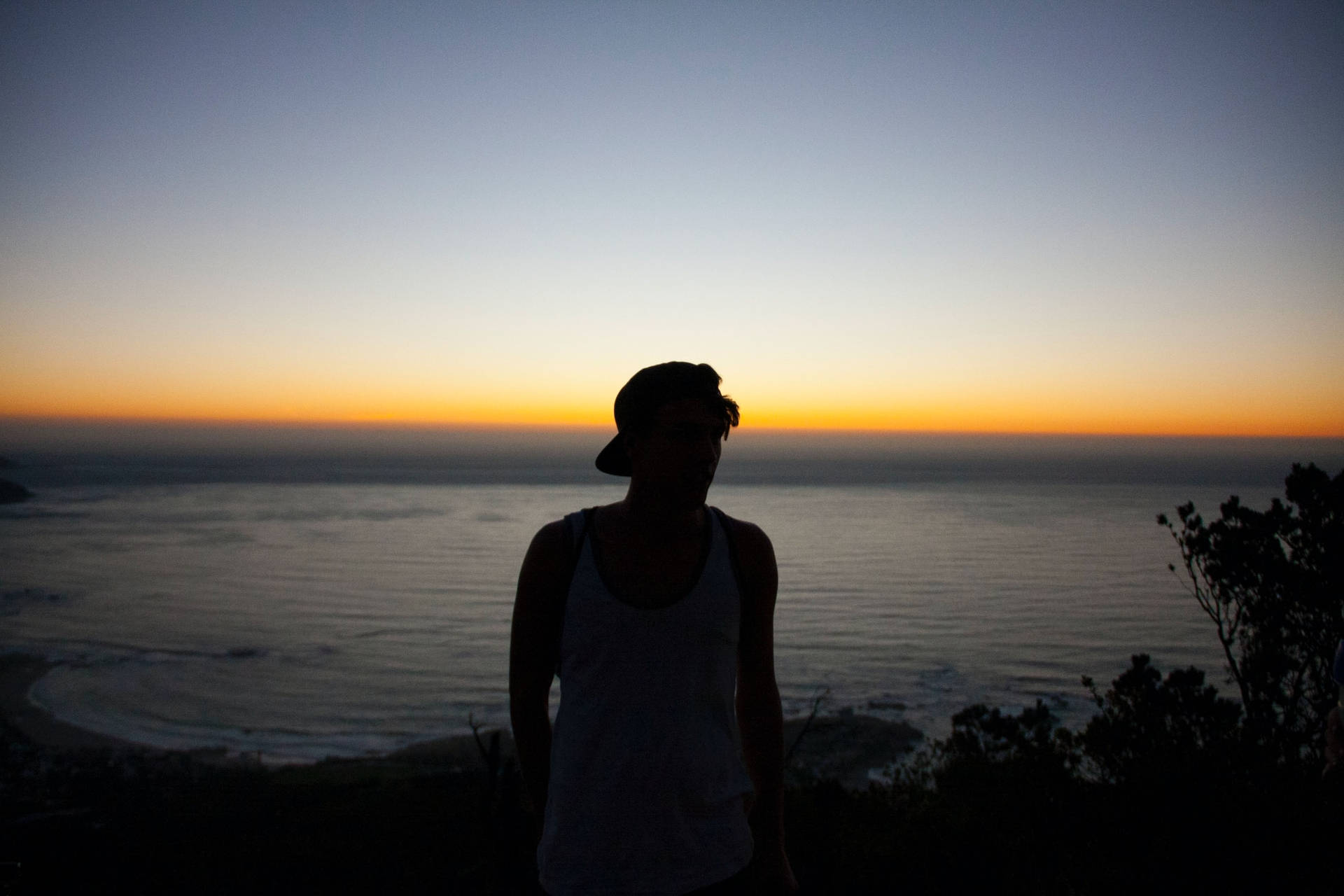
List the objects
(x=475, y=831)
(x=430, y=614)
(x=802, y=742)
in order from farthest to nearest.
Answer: (x=430, y=614), (x=802, y=742), (x=475, y=831)

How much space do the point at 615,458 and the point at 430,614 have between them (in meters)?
50.5

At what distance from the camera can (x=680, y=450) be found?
6.80ft

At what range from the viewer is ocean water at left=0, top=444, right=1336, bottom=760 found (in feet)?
106

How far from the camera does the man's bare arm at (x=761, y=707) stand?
2115 mm

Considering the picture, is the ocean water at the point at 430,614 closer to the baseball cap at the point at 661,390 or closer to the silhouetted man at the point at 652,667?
the silhouetted man at the point at 652,667

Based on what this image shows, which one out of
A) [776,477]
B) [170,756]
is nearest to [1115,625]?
[170,756]

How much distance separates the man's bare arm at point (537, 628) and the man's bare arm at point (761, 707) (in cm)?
46

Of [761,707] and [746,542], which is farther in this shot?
[761,707]

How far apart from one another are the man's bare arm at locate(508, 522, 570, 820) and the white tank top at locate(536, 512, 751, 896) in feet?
0.15

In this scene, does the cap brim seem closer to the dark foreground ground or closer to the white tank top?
the white tank top

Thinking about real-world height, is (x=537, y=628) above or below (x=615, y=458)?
below

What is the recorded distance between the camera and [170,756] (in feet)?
86.5

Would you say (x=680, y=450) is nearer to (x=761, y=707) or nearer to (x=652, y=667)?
(x=652, y=667)

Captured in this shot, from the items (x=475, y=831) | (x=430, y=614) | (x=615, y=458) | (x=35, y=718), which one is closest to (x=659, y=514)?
(x=615, y=458)
